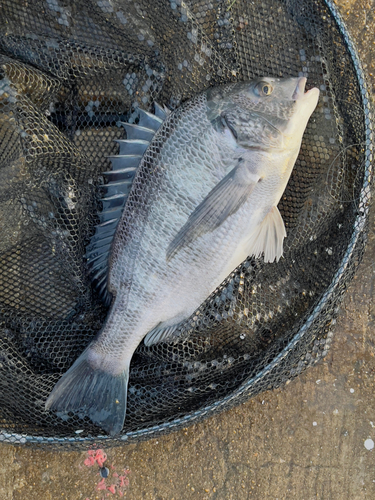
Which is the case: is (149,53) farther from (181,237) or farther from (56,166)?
(181,237)

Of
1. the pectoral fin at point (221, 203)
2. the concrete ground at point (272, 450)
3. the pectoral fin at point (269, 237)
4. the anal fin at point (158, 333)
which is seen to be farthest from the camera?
the concrete ground at point (272, 450)

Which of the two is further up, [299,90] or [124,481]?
[299,90]

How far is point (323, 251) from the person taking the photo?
213 cm

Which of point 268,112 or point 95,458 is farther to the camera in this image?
point 95,458

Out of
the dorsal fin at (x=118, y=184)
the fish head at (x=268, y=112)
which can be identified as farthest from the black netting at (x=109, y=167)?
the fish head at (x=268, y=112)

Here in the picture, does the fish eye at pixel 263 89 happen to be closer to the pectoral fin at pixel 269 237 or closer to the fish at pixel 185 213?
the fish at pixel 185 213

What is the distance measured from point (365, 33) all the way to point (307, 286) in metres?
1.58

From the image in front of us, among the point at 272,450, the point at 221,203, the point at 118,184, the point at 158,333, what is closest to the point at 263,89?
the point at 221,203

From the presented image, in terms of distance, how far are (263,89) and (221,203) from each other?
1.89ft

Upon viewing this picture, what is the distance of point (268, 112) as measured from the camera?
1856 mm

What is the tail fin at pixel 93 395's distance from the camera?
195cm

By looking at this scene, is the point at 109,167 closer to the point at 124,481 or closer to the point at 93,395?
the point at 93,395

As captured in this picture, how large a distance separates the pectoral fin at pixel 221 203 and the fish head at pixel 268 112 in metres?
0.15

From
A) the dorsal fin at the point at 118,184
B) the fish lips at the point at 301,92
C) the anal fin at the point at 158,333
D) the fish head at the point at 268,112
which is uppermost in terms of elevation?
the fish lips at the point at 301,92
